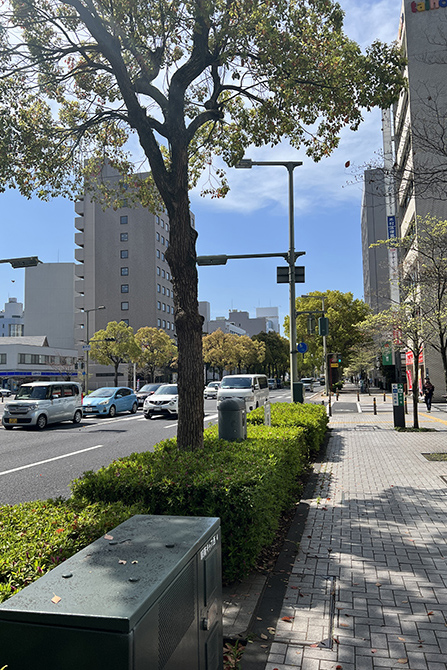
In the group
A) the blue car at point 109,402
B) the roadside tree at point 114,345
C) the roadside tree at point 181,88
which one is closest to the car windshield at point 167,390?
the blue car at point 109,402

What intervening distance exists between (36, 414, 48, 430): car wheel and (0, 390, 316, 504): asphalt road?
0.35m

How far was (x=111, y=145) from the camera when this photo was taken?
34.6 feet

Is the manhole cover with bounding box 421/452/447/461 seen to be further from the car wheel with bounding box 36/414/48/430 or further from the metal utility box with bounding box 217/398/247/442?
the car wheel with bounding box 36/414/48/430

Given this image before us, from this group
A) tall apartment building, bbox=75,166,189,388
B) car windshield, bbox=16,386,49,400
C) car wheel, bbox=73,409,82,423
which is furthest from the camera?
tall apartment building, bbox=75,166,189,388

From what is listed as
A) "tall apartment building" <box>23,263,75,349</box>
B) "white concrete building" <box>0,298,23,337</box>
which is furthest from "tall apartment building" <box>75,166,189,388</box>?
"white concrete building" <box>0,298,23,337</box>

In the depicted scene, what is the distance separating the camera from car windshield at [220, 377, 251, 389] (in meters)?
21.8

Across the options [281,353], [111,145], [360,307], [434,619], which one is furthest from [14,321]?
[434,619]

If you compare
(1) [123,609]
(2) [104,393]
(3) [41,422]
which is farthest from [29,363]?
(1) [123,609]

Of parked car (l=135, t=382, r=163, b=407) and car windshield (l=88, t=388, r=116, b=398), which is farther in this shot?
parked car (l=135, t=382, r=163, b=407)

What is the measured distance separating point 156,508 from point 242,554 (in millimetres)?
892

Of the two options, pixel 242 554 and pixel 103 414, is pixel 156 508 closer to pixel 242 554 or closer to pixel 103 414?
pixel 242 554

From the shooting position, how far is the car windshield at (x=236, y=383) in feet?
71.7

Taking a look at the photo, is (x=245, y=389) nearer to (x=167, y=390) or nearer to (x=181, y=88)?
(x=167, y=390)

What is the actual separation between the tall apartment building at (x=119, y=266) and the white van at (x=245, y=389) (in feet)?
197
